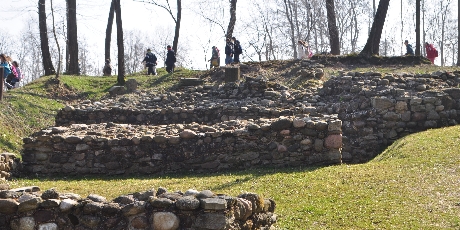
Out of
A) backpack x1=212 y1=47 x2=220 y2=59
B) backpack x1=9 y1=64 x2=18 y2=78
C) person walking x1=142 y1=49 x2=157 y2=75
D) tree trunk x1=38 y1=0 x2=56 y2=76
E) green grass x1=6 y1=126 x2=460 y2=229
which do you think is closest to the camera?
green grass x1=6 y1=126 x2=460 y2=229

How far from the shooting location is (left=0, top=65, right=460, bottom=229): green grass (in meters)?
7.03

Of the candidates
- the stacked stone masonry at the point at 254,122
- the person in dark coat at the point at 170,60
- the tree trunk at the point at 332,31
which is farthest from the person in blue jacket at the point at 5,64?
the tree trunk at the point at 332,31

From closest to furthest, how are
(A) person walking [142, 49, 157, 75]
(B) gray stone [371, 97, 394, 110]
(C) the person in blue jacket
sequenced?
(B) gray stone [371, 97, 394, 110] < (C) the person in blue jacket < (A) person walking [142, 49, 157, 75]

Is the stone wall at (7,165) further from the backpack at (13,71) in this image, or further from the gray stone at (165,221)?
the backpack at (13,71)

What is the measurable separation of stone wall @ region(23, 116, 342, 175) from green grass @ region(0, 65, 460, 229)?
430mm

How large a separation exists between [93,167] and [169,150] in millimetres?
1667

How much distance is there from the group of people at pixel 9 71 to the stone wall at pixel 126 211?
15412 mm

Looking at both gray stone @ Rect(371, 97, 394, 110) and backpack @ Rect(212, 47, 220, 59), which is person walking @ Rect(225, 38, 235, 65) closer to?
backpack @ Rect(212, 47, 220, 59)

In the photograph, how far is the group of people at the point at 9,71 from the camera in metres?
20.0

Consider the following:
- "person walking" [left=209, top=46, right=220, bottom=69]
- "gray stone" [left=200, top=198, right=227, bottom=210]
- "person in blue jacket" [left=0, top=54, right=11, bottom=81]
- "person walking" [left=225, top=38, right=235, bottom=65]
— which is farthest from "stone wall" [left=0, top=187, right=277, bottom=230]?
"person walking" [left=209, top=46, right=220, bottom=69]

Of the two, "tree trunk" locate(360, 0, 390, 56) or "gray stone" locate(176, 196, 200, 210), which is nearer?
"gray stone" locate(176, 196, 200, 210)

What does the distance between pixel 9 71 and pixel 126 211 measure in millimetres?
17100

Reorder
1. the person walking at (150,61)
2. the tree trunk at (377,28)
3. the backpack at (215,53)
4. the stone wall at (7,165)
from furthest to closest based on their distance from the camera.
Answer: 1. the backpack at (215,53)
2. the person walking at (150,61)
3. the tree trunk at (377,28)
4. the stone wall at (7,165)

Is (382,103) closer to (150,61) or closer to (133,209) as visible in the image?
(133,209)
